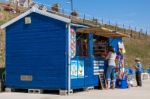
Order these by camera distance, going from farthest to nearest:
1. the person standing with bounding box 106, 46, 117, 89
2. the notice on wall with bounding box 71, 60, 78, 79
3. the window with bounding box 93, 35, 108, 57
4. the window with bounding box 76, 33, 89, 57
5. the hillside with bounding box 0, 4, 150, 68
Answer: the hillside with bounding box 0, 4, 150, 68
the window with bounding box 93, 35, 108, 57
the person standing with bounding box 106, 46, 117, 89
the window with bounding box 76, 33, 89, 57
the notice on wall with bounding box 71, 60, 78, 79

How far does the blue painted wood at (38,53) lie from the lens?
18094mm

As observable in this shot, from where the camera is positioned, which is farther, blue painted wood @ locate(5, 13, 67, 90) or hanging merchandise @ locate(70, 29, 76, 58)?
hanging merchandise @ locate(70, 29, 76, 58)

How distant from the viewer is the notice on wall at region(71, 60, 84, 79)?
18281 millimetres

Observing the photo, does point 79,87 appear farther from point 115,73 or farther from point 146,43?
point 146,43

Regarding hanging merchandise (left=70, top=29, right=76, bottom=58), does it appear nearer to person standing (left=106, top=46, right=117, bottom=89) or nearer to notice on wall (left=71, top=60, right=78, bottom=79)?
notice on wall (left=71, top=60, right=78, bottom=79)

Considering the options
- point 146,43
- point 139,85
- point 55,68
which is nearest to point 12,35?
point 55,68

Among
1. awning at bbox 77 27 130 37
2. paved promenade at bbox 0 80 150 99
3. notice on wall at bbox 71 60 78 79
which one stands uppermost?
awning at bbox 77 27 130 37

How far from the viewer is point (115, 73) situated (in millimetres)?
21516

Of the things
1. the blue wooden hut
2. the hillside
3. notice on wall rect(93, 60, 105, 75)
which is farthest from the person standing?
the hillside

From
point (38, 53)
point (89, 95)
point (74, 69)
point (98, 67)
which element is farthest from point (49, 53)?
point (98, 67)

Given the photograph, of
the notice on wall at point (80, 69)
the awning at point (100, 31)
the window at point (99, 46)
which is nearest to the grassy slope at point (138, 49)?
the window at point (99, 46)

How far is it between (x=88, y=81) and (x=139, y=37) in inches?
2036

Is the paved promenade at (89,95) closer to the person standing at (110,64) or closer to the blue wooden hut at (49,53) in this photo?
the blue wooden hut at (49,53)

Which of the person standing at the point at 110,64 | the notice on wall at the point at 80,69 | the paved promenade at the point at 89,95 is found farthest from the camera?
the person standing at the point at 110,64
